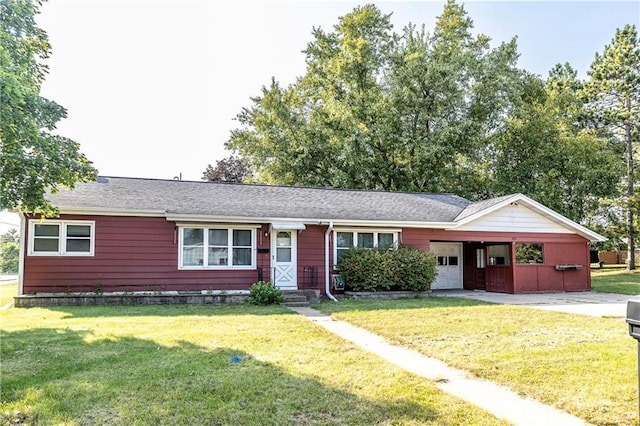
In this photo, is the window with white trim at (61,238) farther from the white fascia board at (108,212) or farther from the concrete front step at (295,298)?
the concrete front step at (295,298)

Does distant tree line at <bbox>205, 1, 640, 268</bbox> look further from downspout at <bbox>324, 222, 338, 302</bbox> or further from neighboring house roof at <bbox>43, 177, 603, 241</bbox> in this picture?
downspout at <bbox>324, 222, 338, 302</bbox>

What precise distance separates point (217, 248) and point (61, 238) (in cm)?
413

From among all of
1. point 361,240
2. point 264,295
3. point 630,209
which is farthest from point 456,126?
point 264,295

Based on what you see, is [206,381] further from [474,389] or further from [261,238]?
[261,238]

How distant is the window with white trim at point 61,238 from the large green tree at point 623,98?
1057 inches

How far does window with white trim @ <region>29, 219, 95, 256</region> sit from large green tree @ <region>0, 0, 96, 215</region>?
12.2 ft

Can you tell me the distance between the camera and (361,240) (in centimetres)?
1476

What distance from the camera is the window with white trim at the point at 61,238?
12.1 metres

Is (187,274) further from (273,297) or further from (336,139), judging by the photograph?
(336,139)

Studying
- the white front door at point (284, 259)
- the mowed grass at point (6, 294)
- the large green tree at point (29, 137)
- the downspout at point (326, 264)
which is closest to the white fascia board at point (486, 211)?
the downspout at point (326, 264)

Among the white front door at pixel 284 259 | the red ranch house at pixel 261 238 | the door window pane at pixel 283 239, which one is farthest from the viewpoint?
the door window pane at pixel 283 239

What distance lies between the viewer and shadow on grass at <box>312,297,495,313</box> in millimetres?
10773

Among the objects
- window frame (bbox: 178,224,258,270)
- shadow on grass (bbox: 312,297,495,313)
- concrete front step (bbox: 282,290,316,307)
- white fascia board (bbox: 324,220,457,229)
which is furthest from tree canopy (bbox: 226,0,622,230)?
shadow on grass (bbox: 312,297,495,313)

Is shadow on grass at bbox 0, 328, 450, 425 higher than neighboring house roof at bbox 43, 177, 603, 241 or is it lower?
lower
